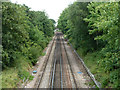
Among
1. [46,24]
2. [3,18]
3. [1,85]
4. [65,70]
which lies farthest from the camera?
[46,24]

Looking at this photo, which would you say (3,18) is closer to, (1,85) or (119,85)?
(1,85)

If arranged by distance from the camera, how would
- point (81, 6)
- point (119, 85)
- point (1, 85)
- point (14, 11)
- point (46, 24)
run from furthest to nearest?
point (46, 24) < point (81, 6) < point (14, 11) < point (1, 85) < point (119, 85)

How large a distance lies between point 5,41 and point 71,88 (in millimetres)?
→ 8018

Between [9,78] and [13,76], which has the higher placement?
[9,78]

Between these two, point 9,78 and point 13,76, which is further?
point 13,76

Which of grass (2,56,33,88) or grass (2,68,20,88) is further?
grass (2,56,33,88)

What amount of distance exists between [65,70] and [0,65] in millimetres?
8165

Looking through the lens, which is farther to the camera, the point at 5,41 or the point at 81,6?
the point at 81,6

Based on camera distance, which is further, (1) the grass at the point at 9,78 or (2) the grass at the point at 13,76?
(2) the grass at the point at 13,76

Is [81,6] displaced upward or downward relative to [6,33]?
upward

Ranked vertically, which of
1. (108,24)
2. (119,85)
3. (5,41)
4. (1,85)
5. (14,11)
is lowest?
(1,85)

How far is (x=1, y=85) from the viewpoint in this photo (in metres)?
11.4

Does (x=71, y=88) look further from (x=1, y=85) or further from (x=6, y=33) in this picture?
(x=6, y=33)

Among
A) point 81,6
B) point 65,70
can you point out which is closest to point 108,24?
point 65,70
